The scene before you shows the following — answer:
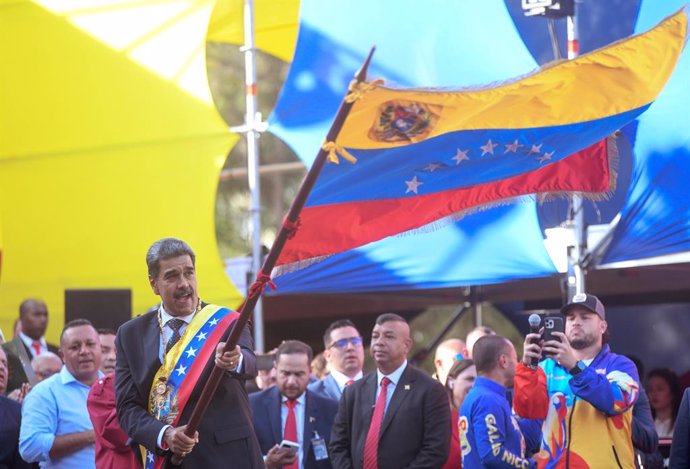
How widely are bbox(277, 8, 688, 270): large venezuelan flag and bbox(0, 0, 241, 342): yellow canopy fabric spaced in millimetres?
2912

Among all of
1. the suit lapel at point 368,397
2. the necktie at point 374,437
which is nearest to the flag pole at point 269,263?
the necktie at point 374,437

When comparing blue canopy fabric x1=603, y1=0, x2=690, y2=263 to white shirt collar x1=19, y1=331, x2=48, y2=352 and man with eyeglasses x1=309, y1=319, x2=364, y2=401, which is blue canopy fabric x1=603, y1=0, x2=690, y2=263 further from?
white shirt collar x1=19, y1=331, x2=48, y2=352

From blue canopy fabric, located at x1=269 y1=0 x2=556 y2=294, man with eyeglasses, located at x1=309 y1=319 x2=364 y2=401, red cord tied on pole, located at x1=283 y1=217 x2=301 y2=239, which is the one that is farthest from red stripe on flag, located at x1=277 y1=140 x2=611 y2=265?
red cord tied on pole, located at x1=283 y1=217 x2=301 y2=239

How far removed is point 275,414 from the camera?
877 cm

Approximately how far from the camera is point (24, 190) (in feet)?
41.9

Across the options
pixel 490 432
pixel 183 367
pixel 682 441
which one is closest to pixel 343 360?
pixel 490 432

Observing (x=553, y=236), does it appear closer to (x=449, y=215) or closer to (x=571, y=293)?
(x=571, y=293)

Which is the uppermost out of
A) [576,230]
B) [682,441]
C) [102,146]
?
[102,146]

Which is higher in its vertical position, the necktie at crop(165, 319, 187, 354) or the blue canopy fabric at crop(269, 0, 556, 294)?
the blue canopy fabric at crop(269, 0, 556, 294)

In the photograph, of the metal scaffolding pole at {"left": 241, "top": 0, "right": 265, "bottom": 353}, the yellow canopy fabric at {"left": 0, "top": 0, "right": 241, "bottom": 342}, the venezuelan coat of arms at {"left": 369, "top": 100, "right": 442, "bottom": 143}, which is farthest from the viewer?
the yellow canopy fabric at {"left": 0, "top": 0, "right": 241, "bottom": 342}

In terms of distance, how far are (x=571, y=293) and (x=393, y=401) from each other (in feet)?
7.31

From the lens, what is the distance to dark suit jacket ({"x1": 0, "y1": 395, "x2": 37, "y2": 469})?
804 cm

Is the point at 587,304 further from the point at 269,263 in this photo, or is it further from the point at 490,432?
the point at 269,263

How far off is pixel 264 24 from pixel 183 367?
7202mm
